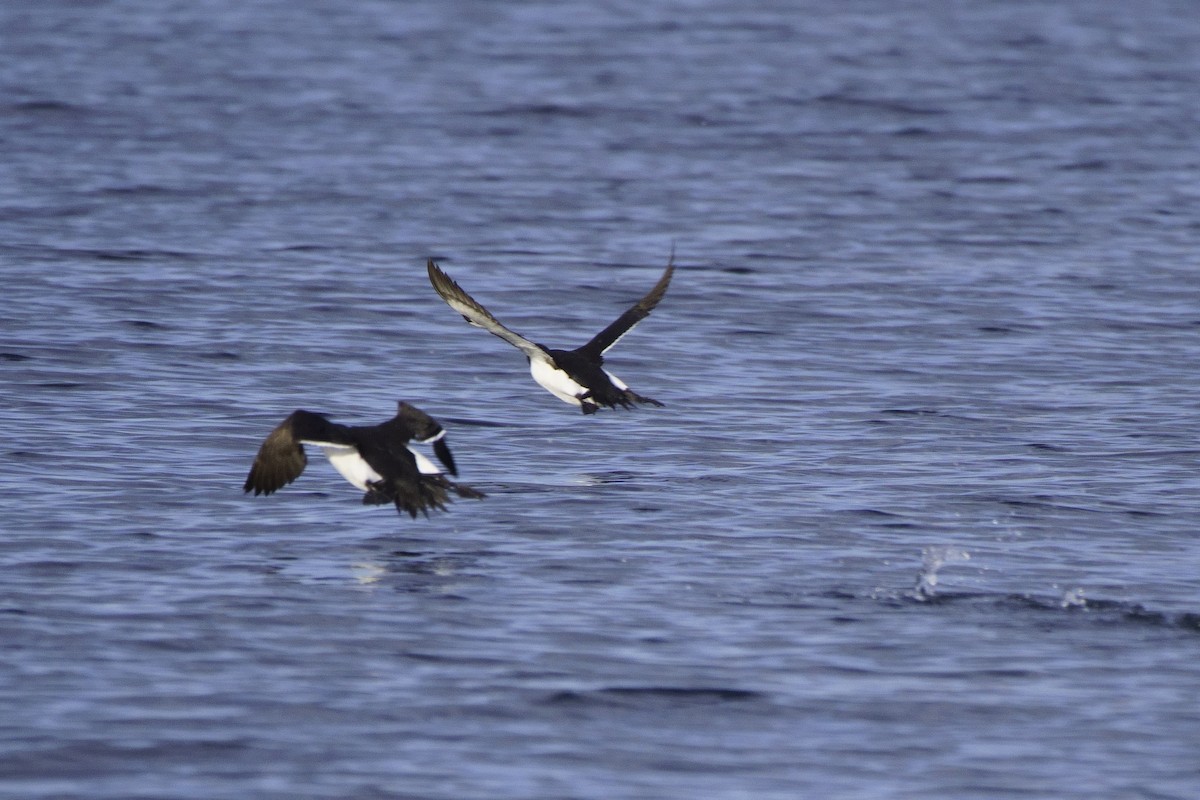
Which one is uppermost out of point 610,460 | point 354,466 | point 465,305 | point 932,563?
point 465,305

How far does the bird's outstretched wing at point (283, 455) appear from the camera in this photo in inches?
398

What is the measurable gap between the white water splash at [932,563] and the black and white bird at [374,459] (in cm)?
238

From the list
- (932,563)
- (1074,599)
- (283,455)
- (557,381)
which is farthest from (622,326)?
(1074,599)

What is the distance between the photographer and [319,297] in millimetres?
18641

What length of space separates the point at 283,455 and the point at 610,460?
10.5 feet

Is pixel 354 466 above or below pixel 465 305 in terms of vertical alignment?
below

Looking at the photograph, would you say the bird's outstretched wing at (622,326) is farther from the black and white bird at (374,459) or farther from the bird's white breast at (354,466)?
the bird's white breast at (354,466)

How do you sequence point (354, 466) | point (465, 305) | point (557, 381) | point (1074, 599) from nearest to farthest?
point (1074, 599)
point (354, 466)
point (465, 305)
point (557, 381)

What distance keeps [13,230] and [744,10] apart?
3123cm

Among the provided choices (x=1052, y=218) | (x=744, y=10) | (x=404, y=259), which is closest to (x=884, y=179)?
(x=1052, y=218)

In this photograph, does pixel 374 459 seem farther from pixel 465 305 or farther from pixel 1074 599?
pixel 1074 599

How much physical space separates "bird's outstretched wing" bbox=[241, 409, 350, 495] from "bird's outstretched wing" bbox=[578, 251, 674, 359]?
3.47 m

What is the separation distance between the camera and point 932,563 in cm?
1036

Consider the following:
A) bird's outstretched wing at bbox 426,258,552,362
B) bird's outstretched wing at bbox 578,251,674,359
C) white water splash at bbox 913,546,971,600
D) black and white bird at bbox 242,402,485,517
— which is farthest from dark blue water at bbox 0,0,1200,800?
bird's outstretched wing at bbox 426,258,552,362
